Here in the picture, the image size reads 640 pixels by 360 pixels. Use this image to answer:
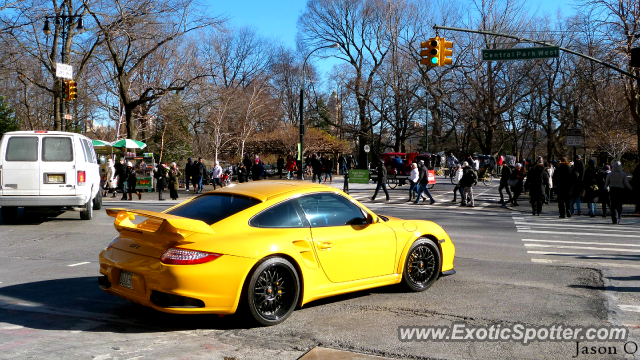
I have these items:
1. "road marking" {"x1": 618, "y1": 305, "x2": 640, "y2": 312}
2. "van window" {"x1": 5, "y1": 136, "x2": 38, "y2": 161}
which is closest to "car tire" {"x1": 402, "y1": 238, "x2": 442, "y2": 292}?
"road marking" {"x1": 618, "y1": 305, "x2": 640, "y2": 312}

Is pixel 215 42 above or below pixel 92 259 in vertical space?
above

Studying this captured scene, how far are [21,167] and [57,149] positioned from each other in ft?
2.91

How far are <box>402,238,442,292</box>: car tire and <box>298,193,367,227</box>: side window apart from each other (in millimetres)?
862

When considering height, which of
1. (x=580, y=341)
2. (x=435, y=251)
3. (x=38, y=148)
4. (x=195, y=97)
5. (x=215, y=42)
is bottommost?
(x=580, y=341)

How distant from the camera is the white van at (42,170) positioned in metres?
13.3

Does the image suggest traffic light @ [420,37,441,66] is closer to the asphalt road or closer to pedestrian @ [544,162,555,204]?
pedestrian @ [544,162,555,204]

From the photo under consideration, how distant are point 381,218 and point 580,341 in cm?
254

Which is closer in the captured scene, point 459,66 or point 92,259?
point 92,259

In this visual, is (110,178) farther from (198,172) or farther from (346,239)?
(346,239)

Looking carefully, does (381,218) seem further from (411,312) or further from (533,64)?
(533,64)

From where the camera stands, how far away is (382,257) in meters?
6.50

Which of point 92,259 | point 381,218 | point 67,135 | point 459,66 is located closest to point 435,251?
point 381,218

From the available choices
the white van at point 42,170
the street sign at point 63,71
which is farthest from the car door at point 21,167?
the street sign at point 63,71

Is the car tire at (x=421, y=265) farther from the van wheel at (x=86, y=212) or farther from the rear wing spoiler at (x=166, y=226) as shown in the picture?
the van wheel at (x=86, y=212)
